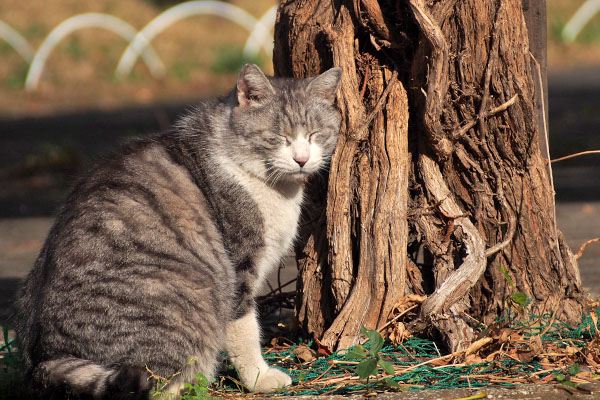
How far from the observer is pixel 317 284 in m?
3.23

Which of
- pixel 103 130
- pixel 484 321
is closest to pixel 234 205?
pixel 484 321

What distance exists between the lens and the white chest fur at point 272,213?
10.5 feet

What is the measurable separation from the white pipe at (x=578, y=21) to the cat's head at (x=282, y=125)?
12.3m

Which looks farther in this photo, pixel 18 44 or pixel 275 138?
pixel 18 44

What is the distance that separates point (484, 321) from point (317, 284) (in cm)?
77

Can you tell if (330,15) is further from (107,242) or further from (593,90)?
(593,90)

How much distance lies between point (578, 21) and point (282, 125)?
12.6 metres

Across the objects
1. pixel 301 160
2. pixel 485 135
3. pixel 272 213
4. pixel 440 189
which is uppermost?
pixel 485 135

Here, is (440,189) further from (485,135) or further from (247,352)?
(247,352)

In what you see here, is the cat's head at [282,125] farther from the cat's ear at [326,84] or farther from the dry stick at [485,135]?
the dry stick at [485,135]

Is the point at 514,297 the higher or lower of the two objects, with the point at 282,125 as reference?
lower

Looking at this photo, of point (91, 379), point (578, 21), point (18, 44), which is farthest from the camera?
point (578, 21)

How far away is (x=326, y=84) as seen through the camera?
3111 millimetres

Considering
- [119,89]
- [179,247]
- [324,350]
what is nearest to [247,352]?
[324,350]
